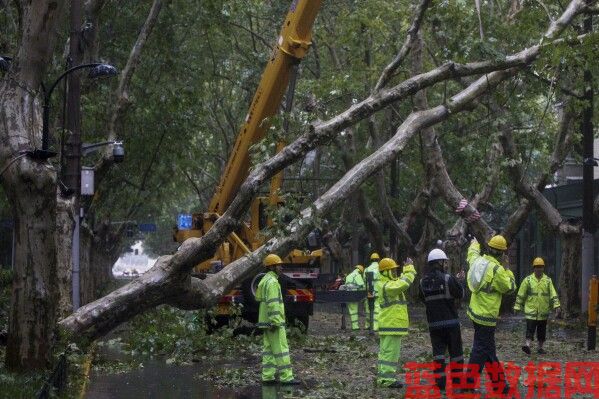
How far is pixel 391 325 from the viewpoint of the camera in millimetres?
14906

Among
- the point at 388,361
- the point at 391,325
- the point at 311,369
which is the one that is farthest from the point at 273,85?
the point at 388,361

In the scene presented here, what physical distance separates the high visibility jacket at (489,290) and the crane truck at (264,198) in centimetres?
633

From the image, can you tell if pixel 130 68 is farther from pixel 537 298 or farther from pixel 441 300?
pixel 441 300

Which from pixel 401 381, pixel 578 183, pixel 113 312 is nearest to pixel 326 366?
pixel 401 381

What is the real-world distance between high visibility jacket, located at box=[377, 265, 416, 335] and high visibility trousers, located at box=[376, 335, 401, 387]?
0.12m

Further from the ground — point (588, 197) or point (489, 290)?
point (588, 197)

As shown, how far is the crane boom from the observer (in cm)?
1958

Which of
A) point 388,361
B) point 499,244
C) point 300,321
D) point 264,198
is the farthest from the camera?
point 264,198

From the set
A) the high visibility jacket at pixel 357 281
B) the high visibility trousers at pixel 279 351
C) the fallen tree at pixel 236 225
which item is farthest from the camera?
the high visibility jacket at pixel 357 281

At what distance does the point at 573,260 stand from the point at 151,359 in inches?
527

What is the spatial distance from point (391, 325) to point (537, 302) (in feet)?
18.2

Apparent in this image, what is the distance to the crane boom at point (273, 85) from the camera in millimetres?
19578

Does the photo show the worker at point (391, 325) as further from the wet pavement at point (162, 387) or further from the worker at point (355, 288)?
the worker at point (355, 288)

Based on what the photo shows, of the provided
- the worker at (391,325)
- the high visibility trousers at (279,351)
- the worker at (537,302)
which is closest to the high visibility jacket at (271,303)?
the high visibility trousers at (279,351)
